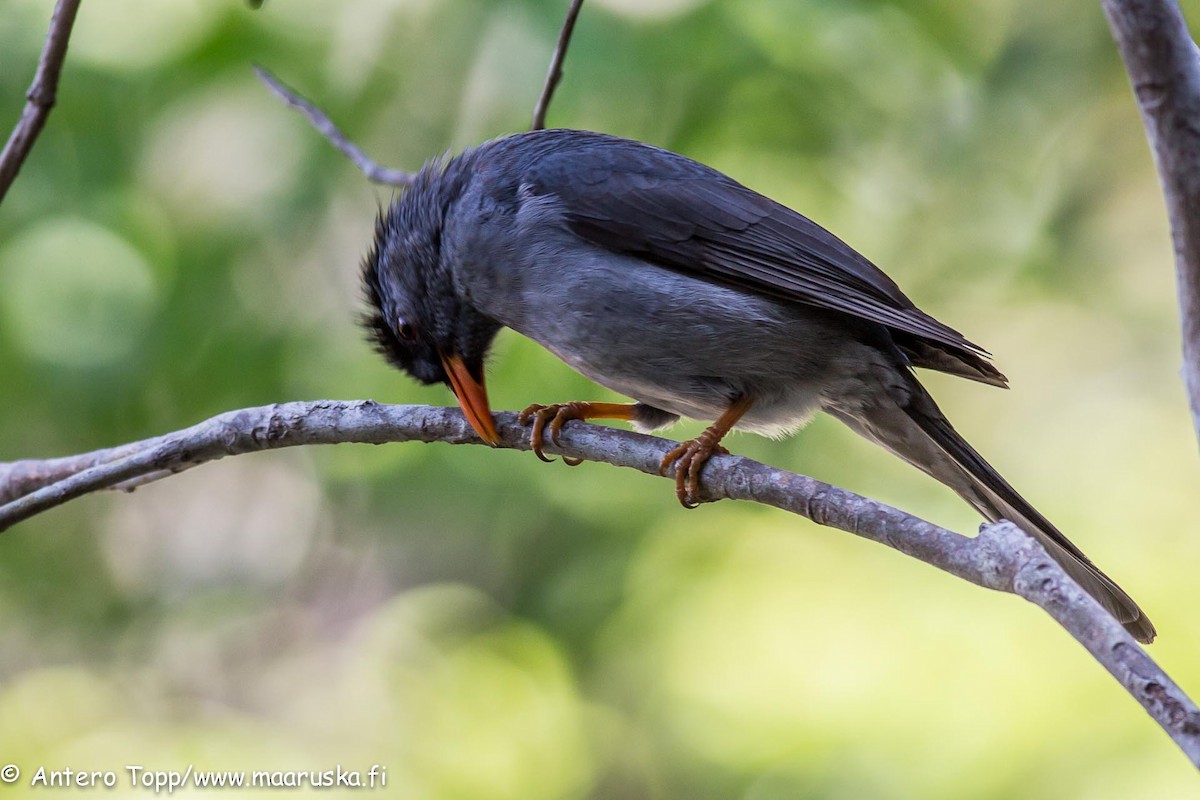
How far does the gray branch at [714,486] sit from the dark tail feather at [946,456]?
0.83 meters

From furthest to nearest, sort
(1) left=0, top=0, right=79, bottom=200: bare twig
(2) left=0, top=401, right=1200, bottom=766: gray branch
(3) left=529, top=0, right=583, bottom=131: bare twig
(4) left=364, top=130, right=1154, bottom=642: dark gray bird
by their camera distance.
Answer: (3) left=529, top=0, right=583, bottom=131: bare twig, (4) left=364, top=130, right=1154, bottom=642: dark gray bird, (1) left=0, top=0, right=79, bottom=200: bare twig, (2) left=0, top=401, right=1200, bottom=766: gray branch

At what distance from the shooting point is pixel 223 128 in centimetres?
566

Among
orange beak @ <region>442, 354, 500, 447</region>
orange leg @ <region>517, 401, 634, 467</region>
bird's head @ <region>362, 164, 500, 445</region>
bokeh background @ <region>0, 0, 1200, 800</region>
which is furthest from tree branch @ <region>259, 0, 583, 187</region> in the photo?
orange leg @ <region>517, 401, 634, 467</region>

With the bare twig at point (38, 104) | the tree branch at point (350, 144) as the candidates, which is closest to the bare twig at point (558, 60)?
the tree branch at point (350, 144)

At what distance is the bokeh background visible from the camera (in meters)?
4.80

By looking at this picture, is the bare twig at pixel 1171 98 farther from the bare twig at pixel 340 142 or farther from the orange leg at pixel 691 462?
the bare twig at pixel 340 142

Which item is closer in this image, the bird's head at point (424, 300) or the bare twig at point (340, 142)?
the bird's head at point (424, 300)

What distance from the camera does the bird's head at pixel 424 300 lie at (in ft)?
13.3

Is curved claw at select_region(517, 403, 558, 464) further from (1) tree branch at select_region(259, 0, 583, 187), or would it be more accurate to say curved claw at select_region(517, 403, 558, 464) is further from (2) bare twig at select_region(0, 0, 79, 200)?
(2) bare twig at select_region(0, 0, 79, 200)

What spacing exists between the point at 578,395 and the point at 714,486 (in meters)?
1.85

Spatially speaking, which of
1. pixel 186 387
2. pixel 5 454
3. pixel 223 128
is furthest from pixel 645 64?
pixel 5 454

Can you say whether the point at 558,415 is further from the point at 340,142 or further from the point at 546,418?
the point at 340,142

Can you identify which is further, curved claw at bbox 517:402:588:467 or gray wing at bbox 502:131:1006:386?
gray wing at bbox 502:131:1006:386

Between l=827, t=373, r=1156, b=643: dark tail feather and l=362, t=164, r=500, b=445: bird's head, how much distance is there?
51.4 inches
